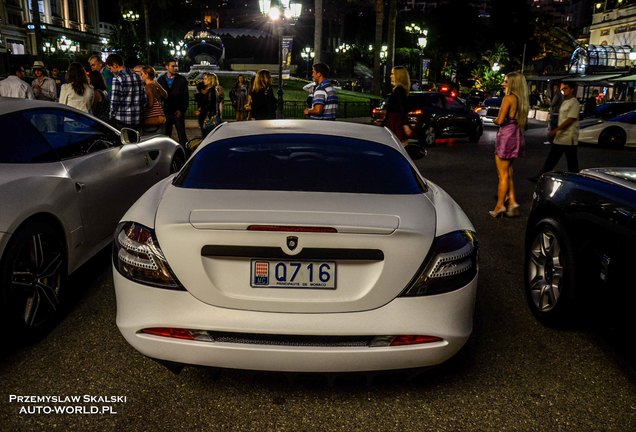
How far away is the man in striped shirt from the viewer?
8453 millimetres

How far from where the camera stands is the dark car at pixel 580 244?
10.2 feet

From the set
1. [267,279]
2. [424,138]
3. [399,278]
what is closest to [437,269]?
[399,278]

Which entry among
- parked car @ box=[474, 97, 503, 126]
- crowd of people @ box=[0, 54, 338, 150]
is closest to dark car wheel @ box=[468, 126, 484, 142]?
parked car @ box=[474, 97, 503, 126]

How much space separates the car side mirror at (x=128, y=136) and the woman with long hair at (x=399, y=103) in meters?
4.44

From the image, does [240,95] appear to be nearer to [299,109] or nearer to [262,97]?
[262,97]

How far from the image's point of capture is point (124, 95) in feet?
28.4

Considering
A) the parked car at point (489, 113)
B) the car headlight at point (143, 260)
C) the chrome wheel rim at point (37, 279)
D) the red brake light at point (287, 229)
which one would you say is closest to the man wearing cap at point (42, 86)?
the chrome wheel rim at point (37, 279)

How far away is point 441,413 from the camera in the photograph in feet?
9.49

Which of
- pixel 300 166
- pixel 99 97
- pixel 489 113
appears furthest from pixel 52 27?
pixel 300 166

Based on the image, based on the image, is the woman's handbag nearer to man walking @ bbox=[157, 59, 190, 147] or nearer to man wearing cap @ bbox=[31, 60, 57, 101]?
man walking @ bbox=[157, 59, 190, 147]

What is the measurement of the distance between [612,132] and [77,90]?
1599 centimetres

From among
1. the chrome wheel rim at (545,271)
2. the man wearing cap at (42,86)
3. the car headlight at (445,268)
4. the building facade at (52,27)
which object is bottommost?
the chrome wheel rim at (545,271)

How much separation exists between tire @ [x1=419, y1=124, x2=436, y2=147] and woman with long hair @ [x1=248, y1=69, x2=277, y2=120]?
6.74 m

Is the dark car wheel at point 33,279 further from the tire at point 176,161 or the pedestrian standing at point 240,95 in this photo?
the pedestrian standing at point 240,95
